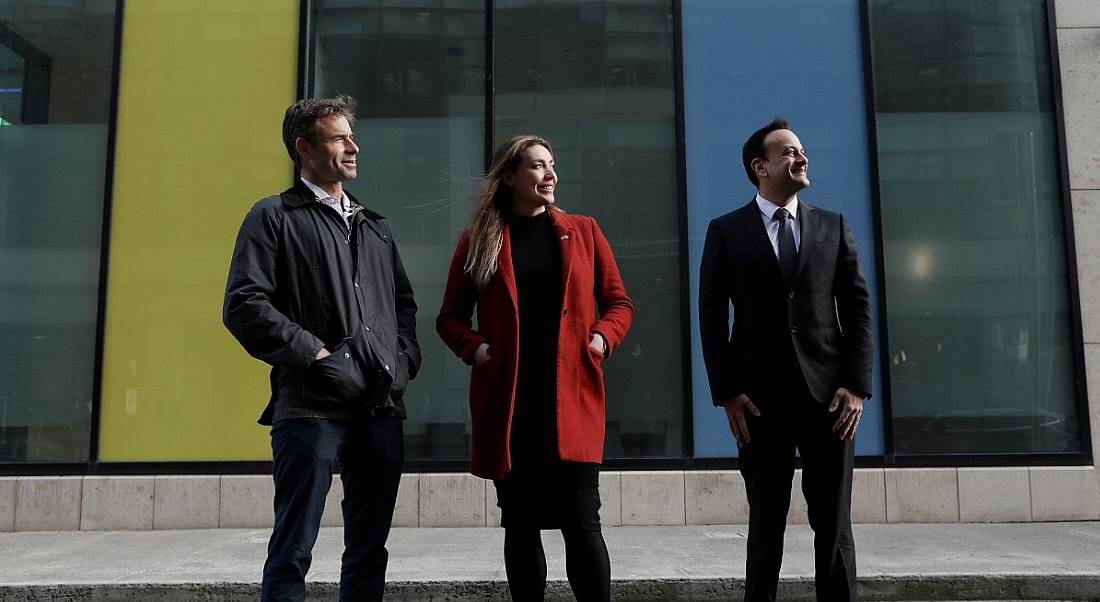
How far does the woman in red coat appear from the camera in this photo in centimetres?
299

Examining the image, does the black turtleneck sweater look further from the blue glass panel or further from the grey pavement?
the blue glass panel

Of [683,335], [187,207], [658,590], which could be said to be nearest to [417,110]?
[187,207]

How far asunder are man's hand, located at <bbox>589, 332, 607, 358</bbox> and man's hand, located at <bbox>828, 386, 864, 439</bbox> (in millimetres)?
868

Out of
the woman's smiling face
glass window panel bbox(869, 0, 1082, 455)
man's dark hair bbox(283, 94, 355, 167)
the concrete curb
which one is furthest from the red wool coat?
glass window panel bbox(869, 0, 1082, 455)

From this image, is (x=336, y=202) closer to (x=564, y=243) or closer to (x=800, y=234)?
(x=564, y=243)

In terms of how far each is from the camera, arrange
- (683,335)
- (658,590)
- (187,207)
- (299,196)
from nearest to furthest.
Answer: (299,196) < (658,590) < (683,335) < (187,207)

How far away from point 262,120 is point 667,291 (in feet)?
12.2

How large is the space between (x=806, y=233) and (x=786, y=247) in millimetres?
97

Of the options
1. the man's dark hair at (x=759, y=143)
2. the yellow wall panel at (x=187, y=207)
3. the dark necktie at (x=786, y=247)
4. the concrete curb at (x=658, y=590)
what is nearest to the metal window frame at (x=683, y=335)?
the yellow wall panel at (x=187, y=207)

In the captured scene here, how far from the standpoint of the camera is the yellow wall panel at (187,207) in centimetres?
675

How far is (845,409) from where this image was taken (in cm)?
309

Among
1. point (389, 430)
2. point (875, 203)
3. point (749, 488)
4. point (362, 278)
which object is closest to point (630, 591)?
point (749, 488)

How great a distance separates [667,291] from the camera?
6910mm

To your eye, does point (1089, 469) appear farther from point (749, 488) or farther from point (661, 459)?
point (749, 488)
